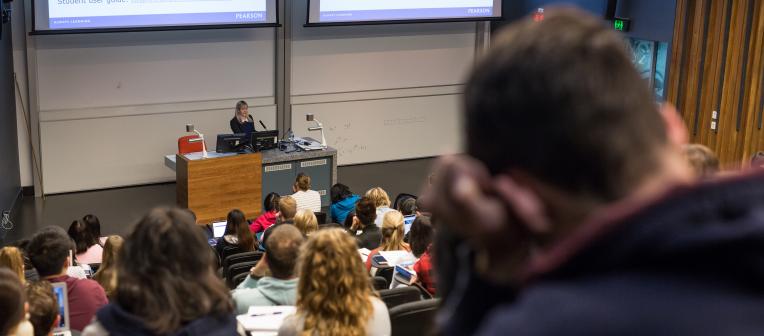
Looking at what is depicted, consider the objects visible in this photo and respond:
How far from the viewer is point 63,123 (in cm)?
1093

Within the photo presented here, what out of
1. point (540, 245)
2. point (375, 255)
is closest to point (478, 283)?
point (540, 245)

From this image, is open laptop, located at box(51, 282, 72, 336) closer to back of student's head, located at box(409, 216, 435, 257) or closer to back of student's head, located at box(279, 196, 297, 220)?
back of student's head, located at box(409, 216, 435, 257)

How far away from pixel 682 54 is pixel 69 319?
818cm

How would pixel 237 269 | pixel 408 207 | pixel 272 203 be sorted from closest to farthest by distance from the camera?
1. pixel 237 269
2. pixel 408 207
3. pixel 272 203

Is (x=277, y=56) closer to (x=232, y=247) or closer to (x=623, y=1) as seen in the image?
(x=623, y=1)

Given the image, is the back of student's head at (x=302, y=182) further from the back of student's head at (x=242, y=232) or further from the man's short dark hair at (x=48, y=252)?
the man's short dark hair at (x=48, y=252)

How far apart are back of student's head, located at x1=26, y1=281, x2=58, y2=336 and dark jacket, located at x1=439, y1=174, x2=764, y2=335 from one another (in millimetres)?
3570

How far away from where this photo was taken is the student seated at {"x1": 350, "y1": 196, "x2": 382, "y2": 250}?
6875 mm

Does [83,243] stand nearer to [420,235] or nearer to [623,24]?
[420,235]

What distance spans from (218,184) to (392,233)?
4775 millimetres

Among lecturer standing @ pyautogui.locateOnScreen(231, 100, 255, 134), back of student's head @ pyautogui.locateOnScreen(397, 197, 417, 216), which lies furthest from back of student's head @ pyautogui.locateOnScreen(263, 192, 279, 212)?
lecturer standing @ pyautogui.locateOnScreen(231, 100, 255, 134)

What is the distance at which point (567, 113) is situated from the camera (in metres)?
0.62

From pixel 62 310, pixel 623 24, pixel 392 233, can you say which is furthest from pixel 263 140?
pixel 62 310

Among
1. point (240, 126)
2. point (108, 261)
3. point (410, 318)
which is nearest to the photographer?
point (410, 318)
